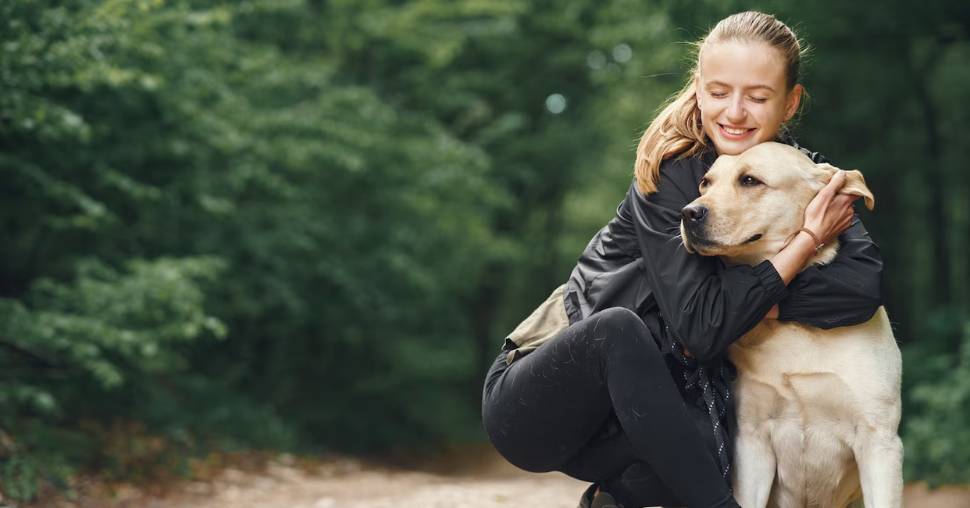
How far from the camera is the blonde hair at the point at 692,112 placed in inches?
103

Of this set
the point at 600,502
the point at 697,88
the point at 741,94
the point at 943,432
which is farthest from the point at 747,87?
the point at 943,432

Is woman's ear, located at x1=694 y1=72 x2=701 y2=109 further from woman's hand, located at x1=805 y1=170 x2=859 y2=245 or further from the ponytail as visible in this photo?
woman's hand, located at x1=805 y1=170 x2=859 y2=245

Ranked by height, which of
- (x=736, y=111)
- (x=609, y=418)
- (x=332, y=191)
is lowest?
(x=609, y=418)

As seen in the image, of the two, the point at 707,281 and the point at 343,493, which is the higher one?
the point at 343,493

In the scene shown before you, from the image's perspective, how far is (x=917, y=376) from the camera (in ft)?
28.4

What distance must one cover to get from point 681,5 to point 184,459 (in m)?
6.49

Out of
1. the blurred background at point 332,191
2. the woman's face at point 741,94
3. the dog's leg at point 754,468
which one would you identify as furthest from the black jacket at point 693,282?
the blurred background at point 332,191

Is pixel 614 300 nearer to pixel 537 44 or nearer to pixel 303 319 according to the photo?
pixel 303 319

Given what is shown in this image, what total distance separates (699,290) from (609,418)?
0.57m

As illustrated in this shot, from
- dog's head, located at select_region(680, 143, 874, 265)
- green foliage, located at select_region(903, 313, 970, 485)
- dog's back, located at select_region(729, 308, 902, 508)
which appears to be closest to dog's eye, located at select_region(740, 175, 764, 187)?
dog's head, located at select_region(680, 143, 874, 265)

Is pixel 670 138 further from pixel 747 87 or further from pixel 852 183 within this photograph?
pixel 852 183

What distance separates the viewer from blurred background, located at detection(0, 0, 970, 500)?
6.27m

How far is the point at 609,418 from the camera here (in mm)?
2770

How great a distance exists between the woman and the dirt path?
2928mm
